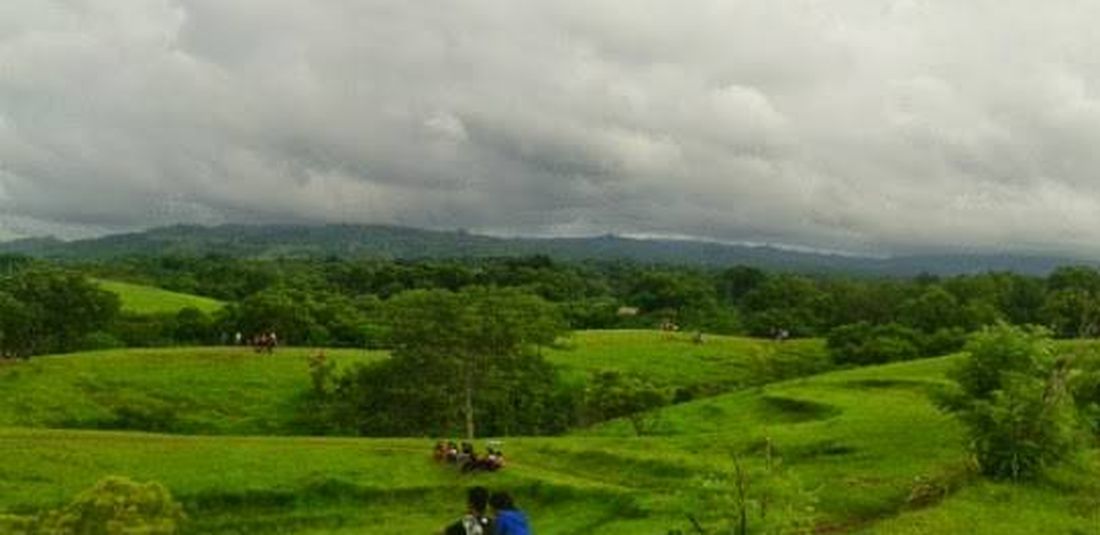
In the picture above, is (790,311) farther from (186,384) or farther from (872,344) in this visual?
(186,384)

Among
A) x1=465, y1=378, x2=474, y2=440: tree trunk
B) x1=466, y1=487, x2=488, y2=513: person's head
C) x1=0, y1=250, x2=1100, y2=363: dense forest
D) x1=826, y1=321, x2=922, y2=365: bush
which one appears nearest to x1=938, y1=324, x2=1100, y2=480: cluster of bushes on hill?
x1=0, y1=250, x2=1100, y2=363: dense forest

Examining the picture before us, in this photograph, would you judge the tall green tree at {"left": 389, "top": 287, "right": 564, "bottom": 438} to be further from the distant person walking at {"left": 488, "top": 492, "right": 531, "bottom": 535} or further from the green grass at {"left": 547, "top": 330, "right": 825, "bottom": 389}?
the distant person walking at {"left": 488, "top": 492, "right": 531, "bottom": 535}

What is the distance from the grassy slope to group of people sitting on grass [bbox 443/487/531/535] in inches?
2924

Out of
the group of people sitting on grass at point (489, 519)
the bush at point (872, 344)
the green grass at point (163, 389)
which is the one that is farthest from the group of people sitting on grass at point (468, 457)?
the bush at point (872, 344)

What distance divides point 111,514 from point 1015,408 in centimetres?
3683

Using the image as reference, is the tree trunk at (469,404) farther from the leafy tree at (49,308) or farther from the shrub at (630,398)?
the leafy tree at (49,308)

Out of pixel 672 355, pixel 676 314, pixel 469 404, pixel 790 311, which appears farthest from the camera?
pixel 676 314

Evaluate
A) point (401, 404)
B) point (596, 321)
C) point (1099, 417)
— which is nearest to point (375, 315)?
point (596, 321)

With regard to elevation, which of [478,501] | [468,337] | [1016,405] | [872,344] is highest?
[478,501]

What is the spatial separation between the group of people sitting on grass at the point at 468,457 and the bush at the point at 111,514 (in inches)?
827

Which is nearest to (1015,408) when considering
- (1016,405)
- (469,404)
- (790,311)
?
(1016,405)

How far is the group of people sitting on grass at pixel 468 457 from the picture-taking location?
188 feet

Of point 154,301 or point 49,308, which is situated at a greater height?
point 49,308

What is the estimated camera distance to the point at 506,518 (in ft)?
66.1
